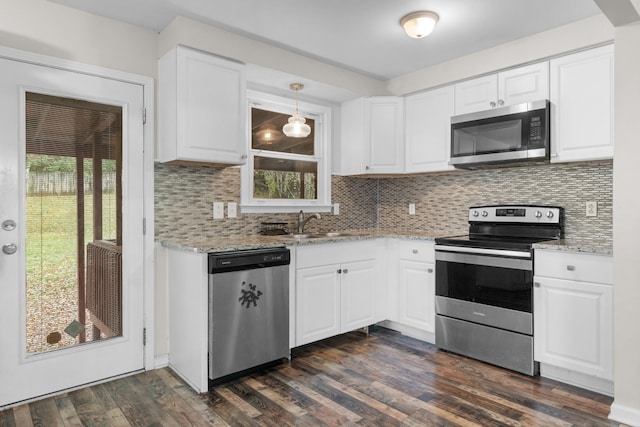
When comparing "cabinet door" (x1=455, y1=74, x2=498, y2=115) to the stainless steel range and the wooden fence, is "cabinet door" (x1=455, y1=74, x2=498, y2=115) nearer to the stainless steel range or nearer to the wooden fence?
the stainless steel range

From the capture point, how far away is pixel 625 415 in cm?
213

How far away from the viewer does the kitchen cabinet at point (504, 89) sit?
9.76 feet

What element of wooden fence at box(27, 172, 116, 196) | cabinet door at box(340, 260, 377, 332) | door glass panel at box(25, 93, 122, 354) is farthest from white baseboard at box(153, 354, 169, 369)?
cabinet door at box(340, 260, 377, 332)

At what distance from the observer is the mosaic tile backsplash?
2.94 metres

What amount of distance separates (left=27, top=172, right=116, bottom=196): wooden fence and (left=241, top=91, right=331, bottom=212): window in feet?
3.80

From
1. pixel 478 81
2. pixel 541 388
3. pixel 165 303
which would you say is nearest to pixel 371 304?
pixel 541 388

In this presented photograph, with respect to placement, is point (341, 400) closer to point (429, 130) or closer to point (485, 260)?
point (485, 260)

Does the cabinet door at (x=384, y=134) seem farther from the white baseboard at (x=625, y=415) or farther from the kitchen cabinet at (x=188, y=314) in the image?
the white baseboard at (x=625, y=415)

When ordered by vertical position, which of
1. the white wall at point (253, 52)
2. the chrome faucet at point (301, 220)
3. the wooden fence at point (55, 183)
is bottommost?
the chrome faucet at point (301, 220)

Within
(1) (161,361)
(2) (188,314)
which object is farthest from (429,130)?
(1) (161,361)

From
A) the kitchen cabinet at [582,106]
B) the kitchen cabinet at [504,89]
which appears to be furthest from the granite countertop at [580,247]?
the kitchen cabinet at [504,89]

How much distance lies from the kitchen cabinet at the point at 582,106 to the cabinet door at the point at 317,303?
1869mm

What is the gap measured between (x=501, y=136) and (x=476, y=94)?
0.46 m

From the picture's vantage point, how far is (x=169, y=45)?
2.73m
